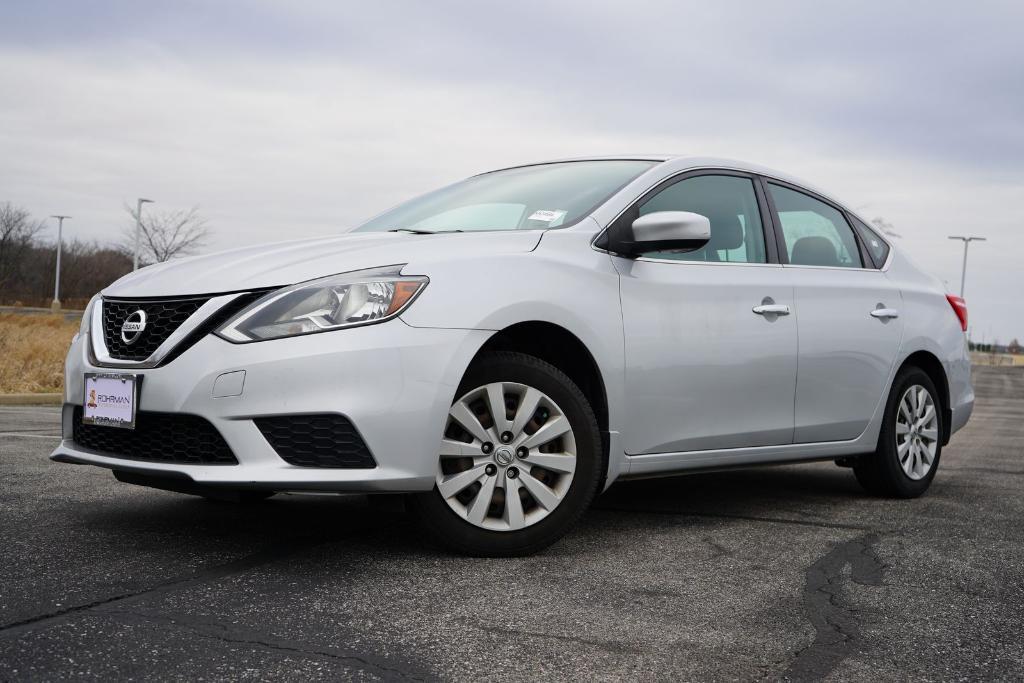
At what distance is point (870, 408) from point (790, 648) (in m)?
2.86

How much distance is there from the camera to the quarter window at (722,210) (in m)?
4.65

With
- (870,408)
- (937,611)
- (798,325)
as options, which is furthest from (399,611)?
(870,408)

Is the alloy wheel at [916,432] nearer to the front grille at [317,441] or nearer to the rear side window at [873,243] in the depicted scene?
the rear side window at [873,243]

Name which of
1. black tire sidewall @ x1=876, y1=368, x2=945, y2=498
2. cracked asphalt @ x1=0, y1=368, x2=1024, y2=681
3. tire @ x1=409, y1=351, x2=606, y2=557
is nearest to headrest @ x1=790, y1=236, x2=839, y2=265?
black tire sidewall @ x1=876, y1=368, x2=945, y2=498

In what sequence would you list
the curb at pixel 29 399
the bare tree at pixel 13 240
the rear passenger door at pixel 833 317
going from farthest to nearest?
the bare tree at pixel 13 240 < the curb at pixel 29 399 < the rear passenger door at pixel 833 317

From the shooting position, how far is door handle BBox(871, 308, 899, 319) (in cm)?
546

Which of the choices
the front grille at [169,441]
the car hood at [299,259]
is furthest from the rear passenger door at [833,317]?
the front grille at [169,441]

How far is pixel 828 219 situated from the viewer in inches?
223

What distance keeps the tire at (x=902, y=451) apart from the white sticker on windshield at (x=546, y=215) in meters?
2.35

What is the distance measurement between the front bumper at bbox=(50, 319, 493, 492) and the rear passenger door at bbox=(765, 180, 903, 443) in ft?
7.19

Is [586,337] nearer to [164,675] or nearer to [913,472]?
[164,675]

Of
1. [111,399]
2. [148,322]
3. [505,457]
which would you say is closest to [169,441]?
[111,399]

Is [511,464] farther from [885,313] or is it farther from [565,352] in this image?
[885,313]

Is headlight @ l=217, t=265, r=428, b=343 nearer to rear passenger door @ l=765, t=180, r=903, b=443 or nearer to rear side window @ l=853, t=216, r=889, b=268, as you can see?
rear passenger door @ l=765, t=180, r=903, b=443
